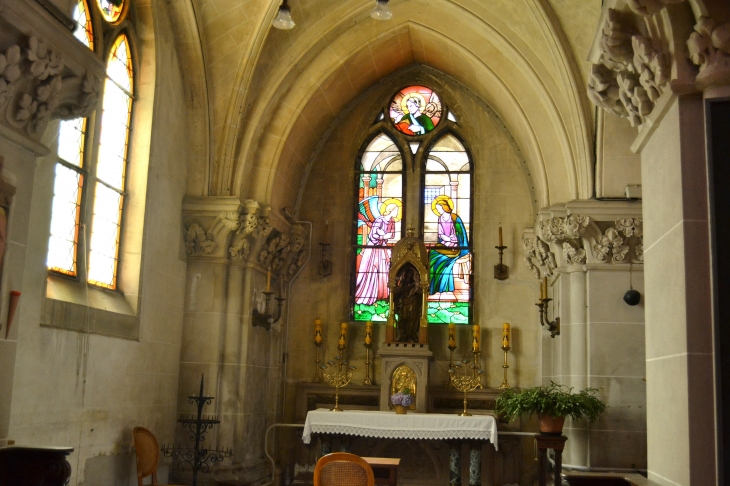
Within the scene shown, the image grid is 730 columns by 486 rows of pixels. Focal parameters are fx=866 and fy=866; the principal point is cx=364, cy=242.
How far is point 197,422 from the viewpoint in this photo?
1030cm

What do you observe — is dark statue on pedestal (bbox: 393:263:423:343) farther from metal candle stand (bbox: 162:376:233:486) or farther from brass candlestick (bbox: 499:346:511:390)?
metal candle stand (bbox: 162:376:233:486)

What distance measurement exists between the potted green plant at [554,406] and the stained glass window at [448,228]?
10.7 feet

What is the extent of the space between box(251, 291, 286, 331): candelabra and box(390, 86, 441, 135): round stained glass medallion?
11.6ft

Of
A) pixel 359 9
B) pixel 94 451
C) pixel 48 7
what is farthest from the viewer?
pixel 359 9

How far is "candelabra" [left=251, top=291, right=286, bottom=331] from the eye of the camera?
38.9ft

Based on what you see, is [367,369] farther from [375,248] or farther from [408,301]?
[375,248]

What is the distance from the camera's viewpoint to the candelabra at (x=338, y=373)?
1223 cm

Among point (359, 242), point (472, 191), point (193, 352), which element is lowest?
point (193, 352)

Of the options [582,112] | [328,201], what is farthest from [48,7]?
[328,201]

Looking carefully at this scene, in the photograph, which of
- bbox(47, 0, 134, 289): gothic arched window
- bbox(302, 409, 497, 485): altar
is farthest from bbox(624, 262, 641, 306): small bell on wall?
bbox(47, 0, 134, 289): gothic arched window

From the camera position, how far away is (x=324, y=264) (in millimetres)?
13406

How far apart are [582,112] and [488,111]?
116 inches

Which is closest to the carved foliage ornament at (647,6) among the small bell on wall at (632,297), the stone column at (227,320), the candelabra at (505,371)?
the small bell on wall at (632,297)

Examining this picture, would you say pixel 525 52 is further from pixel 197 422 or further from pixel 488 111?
pixel 197 422
